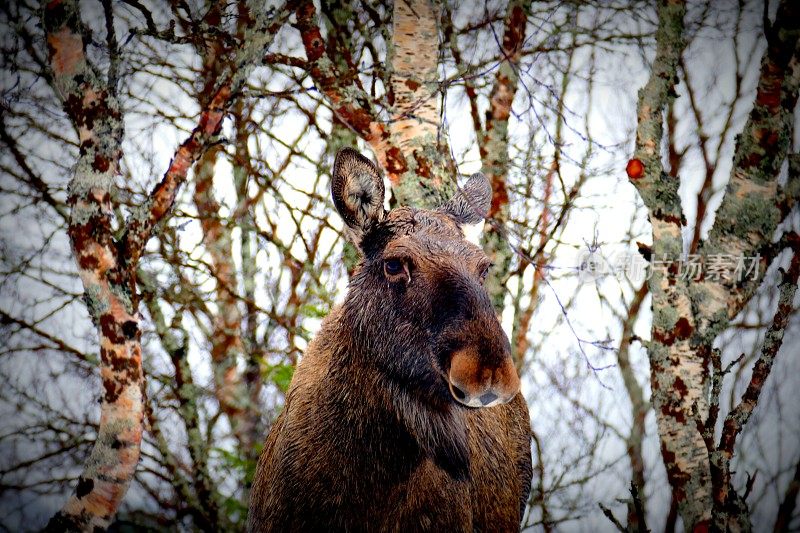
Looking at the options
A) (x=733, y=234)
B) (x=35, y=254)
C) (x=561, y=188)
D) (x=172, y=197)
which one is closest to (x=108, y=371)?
(x=172, y=197)

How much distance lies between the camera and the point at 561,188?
7.80 metres

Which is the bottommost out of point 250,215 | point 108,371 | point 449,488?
point 449,488

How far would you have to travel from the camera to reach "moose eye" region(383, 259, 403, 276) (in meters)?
2.86

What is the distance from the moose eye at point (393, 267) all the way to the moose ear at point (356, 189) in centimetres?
24

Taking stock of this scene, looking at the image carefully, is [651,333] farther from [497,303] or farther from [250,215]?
[250,215]

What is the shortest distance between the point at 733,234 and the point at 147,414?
208 inches

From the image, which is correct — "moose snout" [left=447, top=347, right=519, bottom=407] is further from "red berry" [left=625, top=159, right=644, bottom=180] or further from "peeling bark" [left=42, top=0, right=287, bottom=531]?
"red berry" [left=625, top=159, right=644, bottom=180]

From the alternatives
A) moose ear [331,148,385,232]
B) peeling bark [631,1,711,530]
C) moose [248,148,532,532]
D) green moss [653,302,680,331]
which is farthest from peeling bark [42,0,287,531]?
green moss [653,302,680,331]

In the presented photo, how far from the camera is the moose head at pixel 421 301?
95.2 inches

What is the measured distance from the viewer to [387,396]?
2.83 metres

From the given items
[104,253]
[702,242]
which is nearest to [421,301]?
[104,253]

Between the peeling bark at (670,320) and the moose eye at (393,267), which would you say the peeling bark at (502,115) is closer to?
the peeling bark at (670,320)

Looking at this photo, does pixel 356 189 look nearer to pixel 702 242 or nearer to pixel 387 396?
pixel 387 396

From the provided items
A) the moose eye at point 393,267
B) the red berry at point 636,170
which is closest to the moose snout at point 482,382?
the moose eye at point 393,267
